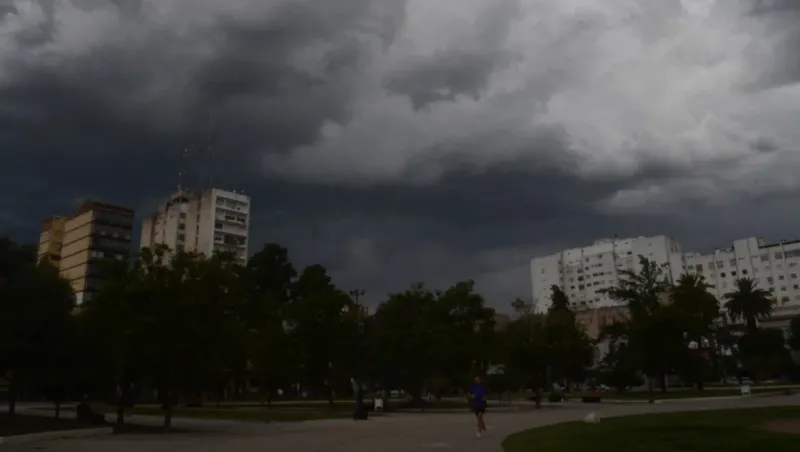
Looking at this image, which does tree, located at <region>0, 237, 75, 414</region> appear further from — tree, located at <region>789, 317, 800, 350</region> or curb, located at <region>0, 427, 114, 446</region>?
tree, located at <region>789, 317, 800, 350</region>

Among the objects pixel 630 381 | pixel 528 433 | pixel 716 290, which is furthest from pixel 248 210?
pixel 528 433

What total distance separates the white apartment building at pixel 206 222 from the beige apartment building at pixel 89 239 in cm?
651

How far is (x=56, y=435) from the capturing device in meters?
24.3

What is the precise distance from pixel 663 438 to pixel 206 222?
13270 centimetres

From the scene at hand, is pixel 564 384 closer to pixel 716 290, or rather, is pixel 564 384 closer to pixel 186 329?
pixel 716 290

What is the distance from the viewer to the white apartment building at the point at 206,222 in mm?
142500

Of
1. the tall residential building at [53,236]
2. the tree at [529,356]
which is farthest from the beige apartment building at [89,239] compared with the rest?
the tree at [529,356]

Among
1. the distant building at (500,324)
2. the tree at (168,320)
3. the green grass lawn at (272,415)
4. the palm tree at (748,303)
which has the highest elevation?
the palm tree at (748,303)

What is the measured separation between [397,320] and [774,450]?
148ft

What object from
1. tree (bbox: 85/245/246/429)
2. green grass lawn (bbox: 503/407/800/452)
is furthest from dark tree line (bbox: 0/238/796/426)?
green grass lawn (bbox: 503/407/800/452)

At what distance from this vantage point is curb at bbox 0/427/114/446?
22050mm

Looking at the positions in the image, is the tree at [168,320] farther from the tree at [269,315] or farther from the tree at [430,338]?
the tree at [430,338]

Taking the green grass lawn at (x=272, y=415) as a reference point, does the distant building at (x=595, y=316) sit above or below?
A: above

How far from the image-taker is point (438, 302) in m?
60.1
